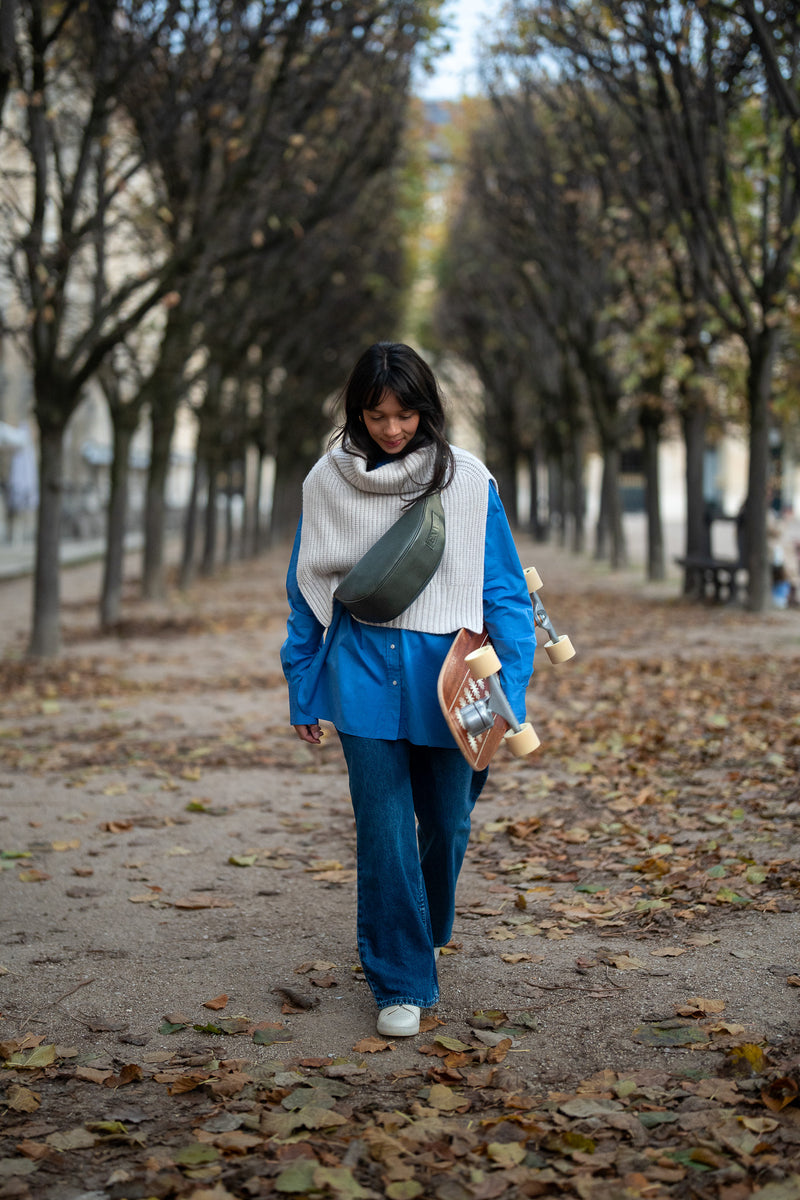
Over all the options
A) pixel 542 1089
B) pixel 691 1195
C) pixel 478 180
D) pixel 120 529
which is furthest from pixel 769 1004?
pixel 478 180

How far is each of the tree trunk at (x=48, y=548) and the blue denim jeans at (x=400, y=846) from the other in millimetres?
8771

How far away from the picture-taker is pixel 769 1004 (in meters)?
3.67

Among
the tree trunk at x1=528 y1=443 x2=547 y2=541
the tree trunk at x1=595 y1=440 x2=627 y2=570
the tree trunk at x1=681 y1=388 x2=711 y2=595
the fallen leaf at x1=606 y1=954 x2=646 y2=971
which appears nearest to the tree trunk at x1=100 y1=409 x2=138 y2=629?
the tree trunk at x1=681 y1=388 x2=711 y2=595

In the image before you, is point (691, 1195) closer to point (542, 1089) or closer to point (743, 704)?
point (542, 1089)

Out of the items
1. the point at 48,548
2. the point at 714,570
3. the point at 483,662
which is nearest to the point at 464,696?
the point at 483,662

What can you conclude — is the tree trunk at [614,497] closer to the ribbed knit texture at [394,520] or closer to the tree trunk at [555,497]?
the tree trunk at [555,497]

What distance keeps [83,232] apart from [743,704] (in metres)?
6.79

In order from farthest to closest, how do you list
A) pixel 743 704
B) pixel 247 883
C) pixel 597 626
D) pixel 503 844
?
pixel 597 626, pixel 743 704, pixel 503 844, pixel 247 883

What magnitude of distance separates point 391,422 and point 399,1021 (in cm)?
165

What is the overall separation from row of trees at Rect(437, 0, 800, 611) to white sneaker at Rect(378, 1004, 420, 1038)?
8.00m

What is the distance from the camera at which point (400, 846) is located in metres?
3.55

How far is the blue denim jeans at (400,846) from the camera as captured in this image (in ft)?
11.6

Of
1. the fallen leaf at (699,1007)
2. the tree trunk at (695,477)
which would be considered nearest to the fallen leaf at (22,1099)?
the fallen leaf at (699,1007)

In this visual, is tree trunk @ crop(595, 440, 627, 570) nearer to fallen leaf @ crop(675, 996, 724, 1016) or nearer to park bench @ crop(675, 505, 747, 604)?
park bench @ crop(675, 505, 747, 604)
